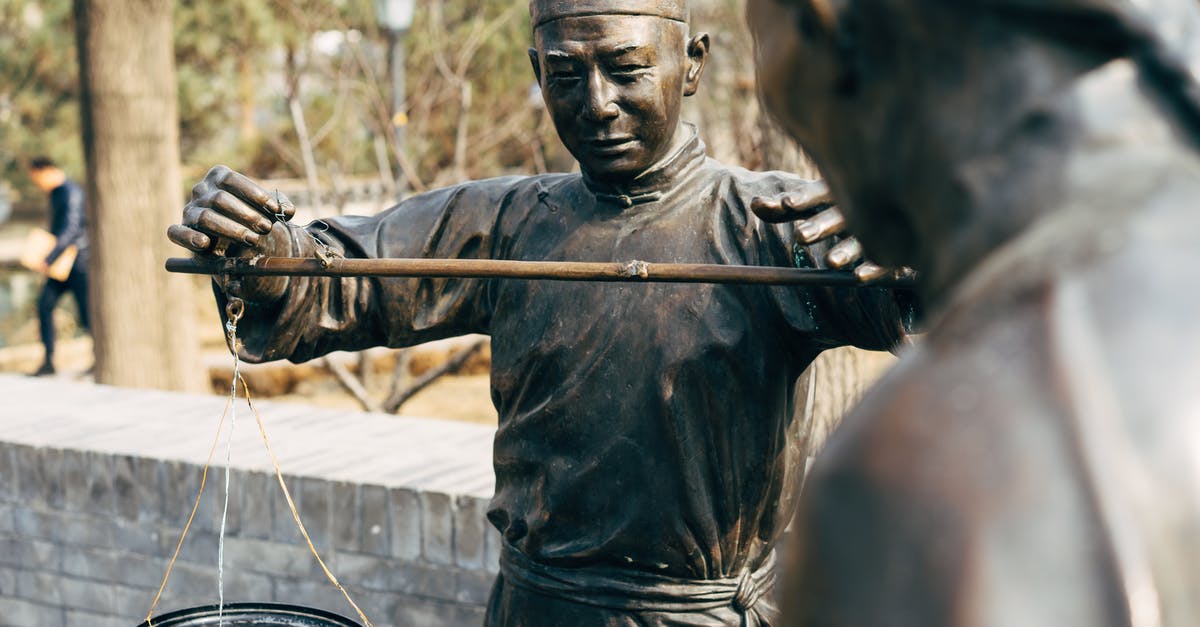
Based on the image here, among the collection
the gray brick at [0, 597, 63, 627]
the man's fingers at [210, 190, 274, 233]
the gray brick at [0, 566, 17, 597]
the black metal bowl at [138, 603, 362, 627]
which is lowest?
the gray brick at [0, 597, 63, 627]

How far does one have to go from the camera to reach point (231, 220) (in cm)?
258

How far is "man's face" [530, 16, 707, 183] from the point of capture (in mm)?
2564

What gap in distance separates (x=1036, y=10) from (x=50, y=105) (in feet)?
51.9

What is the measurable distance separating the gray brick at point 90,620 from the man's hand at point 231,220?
2.96 m

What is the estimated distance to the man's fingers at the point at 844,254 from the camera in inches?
90.1

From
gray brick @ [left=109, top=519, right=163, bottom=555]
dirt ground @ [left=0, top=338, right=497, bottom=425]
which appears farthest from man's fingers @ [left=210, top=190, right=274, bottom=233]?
dirt ground @ [left=0, top=338, right=497, bottom=425]

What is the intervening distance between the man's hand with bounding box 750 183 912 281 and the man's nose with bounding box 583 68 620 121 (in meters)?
0.37

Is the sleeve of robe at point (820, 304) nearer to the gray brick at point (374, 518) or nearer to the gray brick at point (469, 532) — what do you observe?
the gray brick at point (469, 532)

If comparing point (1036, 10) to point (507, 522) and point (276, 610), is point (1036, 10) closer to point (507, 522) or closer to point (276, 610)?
point (507, 522)

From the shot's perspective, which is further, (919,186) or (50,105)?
(50,105)

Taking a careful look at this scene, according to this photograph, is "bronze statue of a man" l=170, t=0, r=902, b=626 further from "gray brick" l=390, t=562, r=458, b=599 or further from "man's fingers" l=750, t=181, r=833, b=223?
"gray brick" l=390, t=562, r=458, b=599

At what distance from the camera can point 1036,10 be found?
97 centimetres

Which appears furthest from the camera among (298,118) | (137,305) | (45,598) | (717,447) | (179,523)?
(298,118)

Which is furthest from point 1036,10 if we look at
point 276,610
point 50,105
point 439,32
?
point 50,105
